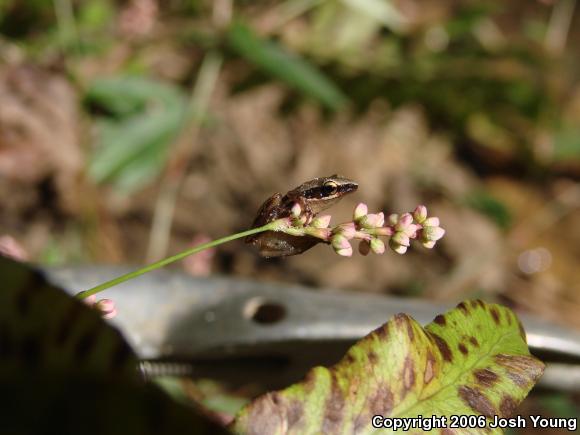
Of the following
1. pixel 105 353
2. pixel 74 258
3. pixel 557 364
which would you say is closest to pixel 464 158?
pixel 74 258

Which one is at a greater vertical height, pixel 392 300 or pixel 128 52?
pixel 128 52

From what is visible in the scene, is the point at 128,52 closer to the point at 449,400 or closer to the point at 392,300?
the point at 392,300

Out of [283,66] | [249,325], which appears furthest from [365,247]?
[283,66]

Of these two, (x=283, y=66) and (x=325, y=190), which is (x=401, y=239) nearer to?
(x=325, y=190)

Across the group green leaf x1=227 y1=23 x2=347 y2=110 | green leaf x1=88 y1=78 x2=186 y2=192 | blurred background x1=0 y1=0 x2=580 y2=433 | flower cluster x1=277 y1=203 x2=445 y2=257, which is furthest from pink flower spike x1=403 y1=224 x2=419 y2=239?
green leaf x1=88 y1=78 x2=186 y2=192

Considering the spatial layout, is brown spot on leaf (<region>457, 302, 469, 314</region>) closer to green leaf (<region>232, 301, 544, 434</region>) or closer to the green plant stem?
green leaf (<region>232, 301, 544, 434</region>)

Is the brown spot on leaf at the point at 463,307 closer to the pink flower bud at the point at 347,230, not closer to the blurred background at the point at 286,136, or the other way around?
the pink flower bud at the point at 347,230
